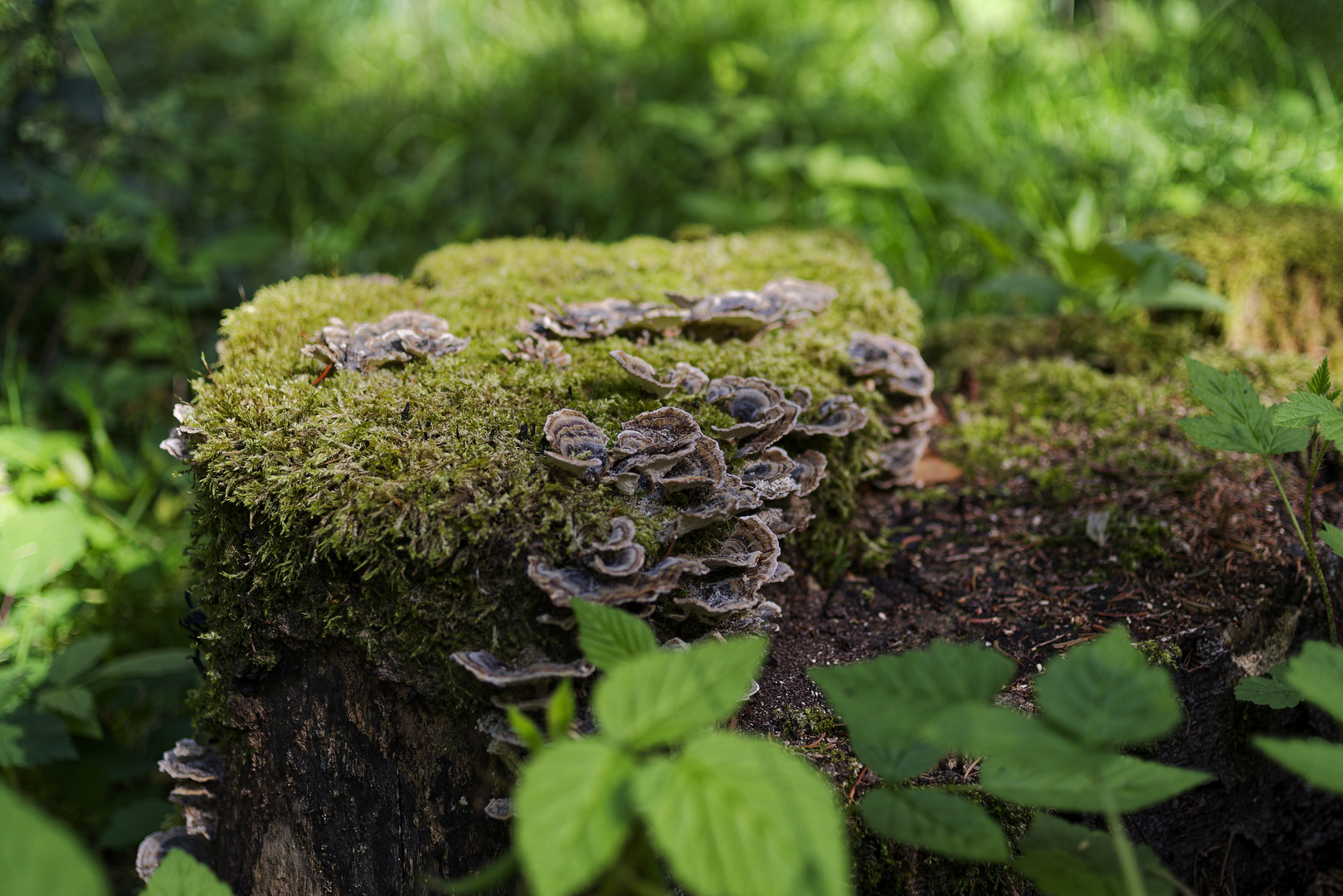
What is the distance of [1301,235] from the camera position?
4.74 m

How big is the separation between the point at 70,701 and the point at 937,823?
3247 mm

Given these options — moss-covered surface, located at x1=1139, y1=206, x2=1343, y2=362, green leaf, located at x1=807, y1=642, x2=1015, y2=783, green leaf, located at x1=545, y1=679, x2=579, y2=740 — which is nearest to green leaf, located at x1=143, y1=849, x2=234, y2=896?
green leaf, located at x1=545, y1=679, x2=579, y2=740

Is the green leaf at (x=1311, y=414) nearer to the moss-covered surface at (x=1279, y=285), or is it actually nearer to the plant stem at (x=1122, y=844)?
the plant stem at (x=1122, y=844)

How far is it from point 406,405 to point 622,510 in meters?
0.86

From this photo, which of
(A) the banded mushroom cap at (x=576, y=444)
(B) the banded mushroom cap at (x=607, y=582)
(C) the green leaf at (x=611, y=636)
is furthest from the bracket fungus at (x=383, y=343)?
(C) the green leaf at (x=611, y=636)

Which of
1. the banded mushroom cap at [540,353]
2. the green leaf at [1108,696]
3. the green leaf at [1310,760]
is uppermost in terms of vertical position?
the green leaf at [1310,760]

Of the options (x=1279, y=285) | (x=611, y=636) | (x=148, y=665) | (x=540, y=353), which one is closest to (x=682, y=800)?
(x=611, y=636)

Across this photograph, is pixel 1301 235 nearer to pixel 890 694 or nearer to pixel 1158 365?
pixel 1158 365

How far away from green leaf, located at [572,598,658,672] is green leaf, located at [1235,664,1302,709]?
1.80 m

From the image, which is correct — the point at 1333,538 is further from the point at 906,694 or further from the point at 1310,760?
the point at 906,694

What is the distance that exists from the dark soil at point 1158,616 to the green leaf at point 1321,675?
928 millimetres

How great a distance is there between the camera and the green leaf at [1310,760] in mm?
1339

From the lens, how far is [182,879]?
1631mm

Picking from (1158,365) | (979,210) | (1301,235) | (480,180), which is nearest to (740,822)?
(1158,365)
